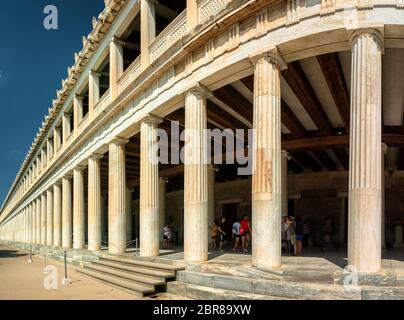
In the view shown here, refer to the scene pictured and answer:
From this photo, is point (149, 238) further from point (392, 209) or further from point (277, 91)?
point (392, 209)

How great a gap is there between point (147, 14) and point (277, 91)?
7916mm

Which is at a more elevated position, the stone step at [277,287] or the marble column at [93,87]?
the marble column at [93,87]

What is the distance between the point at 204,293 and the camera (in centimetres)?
961

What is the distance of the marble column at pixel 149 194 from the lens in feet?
46.7

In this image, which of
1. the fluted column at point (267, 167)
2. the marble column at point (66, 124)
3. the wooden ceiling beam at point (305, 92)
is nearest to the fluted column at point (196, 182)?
the fluted column at point (267, 167)

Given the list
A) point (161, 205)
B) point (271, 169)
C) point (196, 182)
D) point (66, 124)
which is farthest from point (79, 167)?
point (271, 169)

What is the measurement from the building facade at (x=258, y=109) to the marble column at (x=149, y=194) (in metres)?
0.04

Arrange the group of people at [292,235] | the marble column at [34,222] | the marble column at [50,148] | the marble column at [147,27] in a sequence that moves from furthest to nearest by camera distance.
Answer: the marble column at [34,222], the marble column at [50,148], the marble column at [147,27], the group of people at [292,235]

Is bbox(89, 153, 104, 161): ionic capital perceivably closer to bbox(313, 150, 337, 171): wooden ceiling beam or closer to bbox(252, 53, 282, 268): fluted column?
bbox(313, 150, 337, 171): wooden ceiling beam

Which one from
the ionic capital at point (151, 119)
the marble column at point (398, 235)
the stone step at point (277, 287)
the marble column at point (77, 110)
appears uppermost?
the marble column at point (77, 110)

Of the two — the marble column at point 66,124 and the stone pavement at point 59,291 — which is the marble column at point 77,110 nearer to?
the marble column at point 66,124

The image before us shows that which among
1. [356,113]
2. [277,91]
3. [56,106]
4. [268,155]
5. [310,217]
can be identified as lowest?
[310,217]

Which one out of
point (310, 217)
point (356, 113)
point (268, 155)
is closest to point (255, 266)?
point (268, 155)

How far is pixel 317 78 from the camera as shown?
12.2m
